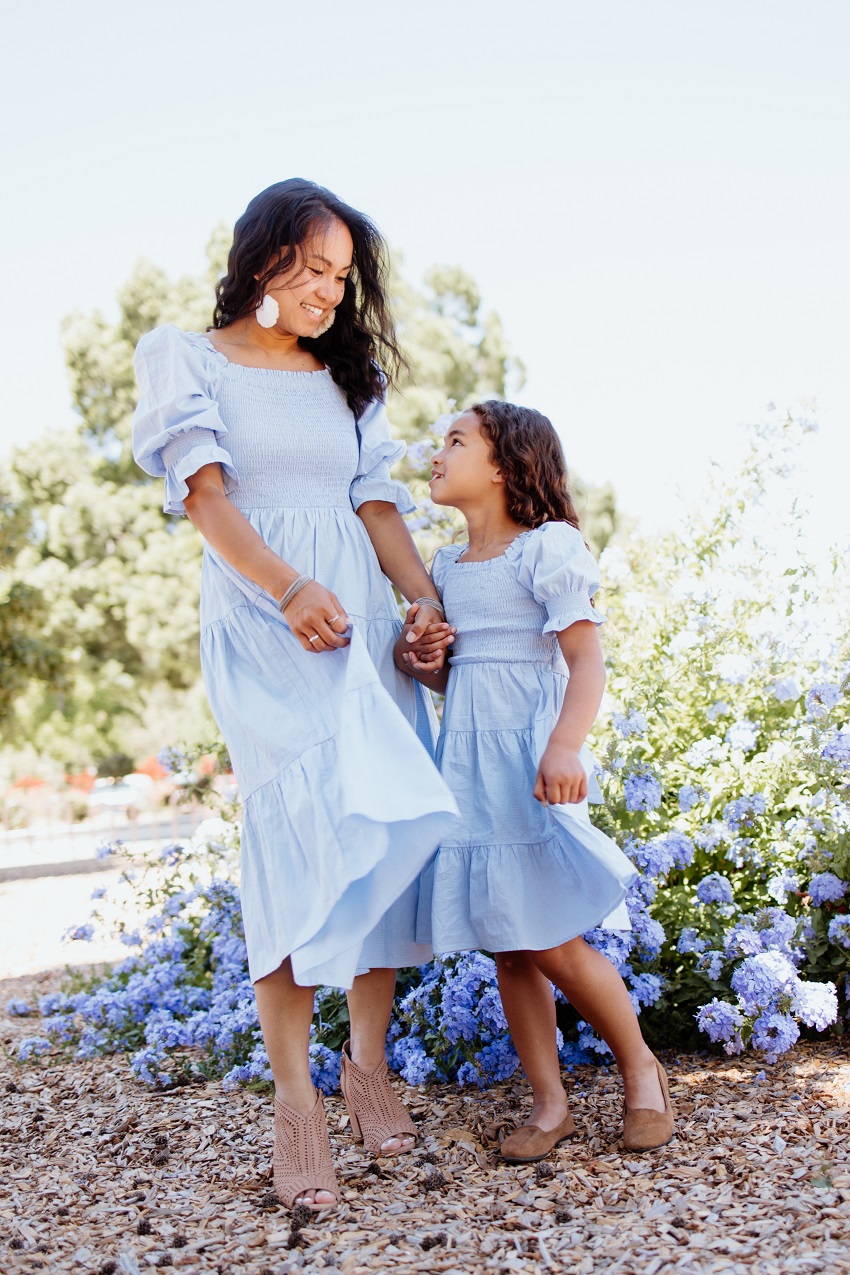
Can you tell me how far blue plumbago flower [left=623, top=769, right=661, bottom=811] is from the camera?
9.82 ft

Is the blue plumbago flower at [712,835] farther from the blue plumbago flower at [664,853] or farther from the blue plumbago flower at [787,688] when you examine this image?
the blue plumbago flower at [787,688]

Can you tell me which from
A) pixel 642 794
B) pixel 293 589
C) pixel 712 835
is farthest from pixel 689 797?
pixel 293 589

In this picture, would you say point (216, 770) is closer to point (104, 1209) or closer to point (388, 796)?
point (104, 1209)

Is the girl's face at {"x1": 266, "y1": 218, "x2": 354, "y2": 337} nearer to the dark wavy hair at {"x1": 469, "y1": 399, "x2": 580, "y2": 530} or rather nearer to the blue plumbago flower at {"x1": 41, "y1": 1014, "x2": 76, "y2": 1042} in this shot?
the dark wavy hair at {"x1": 469, "y1": 399, "x2": 580, "y2": 530}

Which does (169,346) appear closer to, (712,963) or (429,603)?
(429,603)

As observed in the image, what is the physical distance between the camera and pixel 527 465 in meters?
2.46

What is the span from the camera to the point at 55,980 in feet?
17.0

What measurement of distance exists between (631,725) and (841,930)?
0.73 m

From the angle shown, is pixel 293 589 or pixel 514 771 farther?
pixel 514 771

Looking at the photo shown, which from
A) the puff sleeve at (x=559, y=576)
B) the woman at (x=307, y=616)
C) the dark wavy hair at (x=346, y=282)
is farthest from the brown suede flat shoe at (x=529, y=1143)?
the dark wavy hair at (x=346, y=282)

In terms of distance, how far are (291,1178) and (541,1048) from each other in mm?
571

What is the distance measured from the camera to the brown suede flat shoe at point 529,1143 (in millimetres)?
2260

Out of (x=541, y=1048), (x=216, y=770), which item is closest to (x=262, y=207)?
(x=541, y=1048)

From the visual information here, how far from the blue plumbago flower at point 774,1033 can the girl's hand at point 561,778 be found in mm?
969
